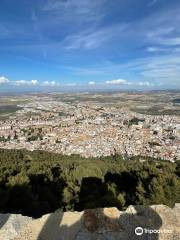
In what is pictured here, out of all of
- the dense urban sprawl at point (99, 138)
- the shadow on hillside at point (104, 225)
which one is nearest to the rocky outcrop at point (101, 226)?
the shadow on hillside at point (104, 225)

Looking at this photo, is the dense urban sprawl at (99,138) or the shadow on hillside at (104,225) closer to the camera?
the shadow on hillside at (104,225)

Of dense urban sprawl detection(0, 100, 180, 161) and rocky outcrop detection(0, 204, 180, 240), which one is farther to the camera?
dense urban sprawl detection(0, 100, 180, 161)

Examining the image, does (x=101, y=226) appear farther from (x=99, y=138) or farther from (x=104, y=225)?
(x=99, y=138)

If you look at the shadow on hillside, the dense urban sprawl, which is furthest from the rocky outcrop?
the dense urban sprawl

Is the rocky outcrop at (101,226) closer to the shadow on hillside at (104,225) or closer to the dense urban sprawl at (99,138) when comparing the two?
the shadow on hillside at (104,225)

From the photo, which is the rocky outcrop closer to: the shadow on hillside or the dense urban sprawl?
the shadow on hillside

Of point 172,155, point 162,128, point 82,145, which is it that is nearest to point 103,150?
point 82,145

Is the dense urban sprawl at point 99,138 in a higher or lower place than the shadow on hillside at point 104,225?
lower

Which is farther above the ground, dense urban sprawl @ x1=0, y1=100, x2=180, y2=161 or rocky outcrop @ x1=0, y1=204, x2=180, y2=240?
rocky outcrop @ x1=0, y1=204, x2=180, y2=240
